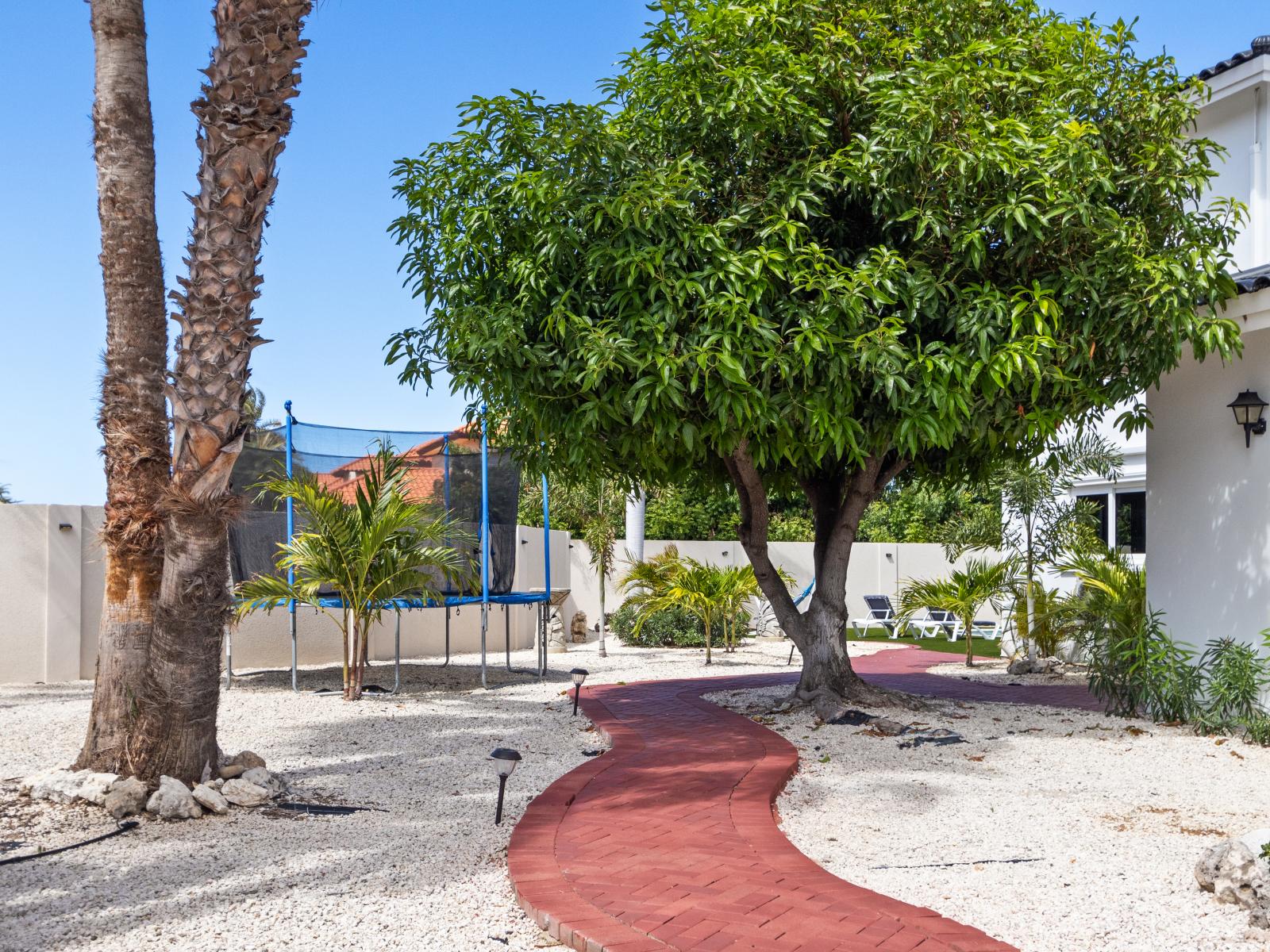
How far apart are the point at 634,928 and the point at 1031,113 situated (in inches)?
270

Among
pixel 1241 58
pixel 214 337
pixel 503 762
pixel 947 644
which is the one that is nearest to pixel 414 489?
pixel 214 337

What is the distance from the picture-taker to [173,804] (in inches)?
221

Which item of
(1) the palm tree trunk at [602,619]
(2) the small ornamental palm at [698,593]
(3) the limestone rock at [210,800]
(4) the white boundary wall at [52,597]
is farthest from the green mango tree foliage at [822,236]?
(1) the palm tree trunk at [602,619]

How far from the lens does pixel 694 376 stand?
716 centimetres

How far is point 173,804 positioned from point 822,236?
250 inches

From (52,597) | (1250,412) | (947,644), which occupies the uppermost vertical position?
(1250,412)

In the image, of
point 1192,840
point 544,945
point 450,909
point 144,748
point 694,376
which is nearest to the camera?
point 544,945

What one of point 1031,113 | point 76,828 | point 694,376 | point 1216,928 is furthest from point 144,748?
point 1031,113

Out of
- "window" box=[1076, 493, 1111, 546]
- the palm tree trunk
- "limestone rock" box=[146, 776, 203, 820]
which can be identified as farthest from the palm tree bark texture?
the palm tree trunk

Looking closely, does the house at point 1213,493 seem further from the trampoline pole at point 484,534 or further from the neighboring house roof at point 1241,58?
the trampoline pole at point 484,534

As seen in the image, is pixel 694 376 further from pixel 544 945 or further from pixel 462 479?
pixel 462 479

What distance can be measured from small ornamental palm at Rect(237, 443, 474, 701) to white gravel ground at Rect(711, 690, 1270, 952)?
3.87 metres

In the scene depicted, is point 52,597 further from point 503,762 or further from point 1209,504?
point 1209,504

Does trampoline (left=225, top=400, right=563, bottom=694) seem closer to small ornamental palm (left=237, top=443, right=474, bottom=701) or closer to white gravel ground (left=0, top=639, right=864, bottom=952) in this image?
small ornamental palm (left=237, top=443, right=474, bottom=701)
